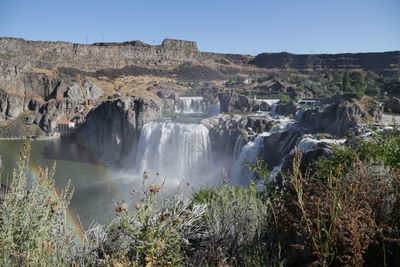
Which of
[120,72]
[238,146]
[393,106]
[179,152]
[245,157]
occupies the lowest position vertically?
[179,152]

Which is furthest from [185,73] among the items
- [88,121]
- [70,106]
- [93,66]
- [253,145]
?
[253,145]

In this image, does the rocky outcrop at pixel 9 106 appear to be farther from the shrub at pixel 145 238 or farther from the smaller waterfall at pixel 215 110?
the shrub at pixel 145 238

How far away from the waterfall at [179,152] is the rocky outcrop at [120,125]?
13.5ft

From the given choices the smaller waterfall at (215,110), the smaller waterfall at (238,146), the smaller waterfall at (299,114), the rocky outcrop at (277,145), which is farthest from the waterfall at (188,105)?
the rocky outcrop at (277,145)

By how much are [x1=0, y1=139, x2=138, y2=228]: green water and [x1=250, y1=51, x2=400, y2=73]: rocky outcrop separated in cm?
6561

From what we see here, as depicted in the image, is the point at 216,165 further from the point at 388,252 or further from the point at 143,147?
the point at 388,252

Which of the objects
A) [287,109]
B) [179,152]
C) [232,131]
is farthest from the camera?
[287,109]

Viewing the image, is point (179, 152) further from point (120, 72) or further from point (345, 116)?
point (120, 72)

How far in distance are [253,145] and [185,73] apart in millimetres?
63125

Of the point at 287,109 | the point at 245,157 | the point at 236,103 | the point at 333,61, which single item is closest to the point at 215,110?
the point at 236,103

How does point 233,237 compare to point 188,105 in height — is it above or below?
below

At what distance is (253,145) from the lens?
20156mm

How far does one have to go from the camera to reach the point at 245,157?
65.6 ft

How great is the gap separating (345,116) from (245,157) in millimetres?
7582
